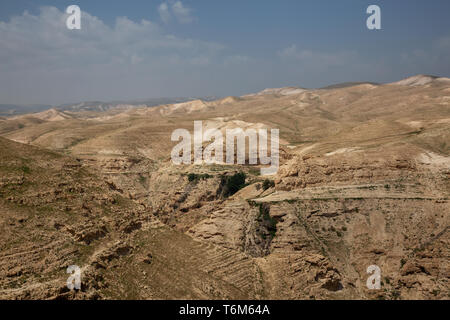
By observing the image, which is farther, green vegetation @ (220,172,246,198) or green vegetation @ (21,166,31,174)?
green vegetation @ (220,172,246,198)

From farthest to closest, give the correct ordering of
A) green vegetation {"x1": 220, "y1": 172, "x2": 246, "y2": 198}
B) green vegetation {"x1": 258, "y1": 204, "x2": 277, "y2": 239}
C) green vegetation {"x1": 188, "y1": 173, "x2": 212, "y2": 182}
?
green vegetation {"x1": 188, "y1": 173, "x2": 212, "y2": 182}
green vegetation {"x1": 220, "y1": 172, "x2": 246, "y2": 198}
green vegetation {"x1": 258, "y1": 204, "x2": 277, "y2": 239}

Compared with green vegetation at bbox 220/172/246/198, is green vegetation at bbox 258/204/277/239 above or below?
below

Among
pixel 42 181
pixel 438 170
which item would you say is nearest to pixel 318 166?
pixel 438 170

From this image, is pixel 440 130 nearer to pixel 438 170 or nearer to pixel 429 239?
pixel 438 170

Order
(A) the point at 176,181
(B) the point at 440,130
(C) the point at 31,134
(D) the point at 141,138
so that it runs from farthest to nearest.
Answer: (C) the point at 31,134, (D) the point at 141,138, (A) the point at 176,181, (B) the point at 440,130

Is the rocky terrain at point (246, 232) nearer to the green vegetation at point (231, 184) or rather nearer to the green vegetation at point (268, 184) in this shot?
the green vegetation at point (268, 184)

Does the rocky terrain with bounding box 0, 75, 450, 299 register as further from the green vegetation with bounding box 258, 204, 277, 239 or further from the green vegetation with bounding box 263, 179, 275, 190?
the green vegetation with bounding box 263, 179, 275, 190

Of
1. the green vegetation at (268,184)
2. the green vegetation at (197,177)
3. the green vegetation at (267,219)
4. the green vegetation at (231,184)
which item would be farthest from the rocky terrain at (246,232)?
the green vegetation at (197,177)

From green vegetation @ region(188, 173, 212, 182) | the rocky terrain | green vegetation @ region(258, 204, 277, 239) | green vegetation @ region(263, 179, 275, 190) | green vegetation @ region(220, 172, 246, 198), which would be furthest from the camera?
green vegetation @ region(188, 173, 212, 182)

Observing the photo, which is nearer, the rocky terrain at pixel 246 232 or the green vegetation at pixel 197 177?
the rocky terrain at pixel 246 232

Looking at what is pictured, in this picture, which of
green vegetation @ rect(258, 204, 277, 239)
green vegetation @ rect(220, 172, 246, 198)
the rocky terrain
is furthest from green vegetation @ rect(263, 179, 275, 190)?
green vegetation @ rect(220, 172, 246, 198)

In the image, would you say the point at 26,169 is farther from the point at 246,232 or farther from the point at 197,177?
the point at 197,177
